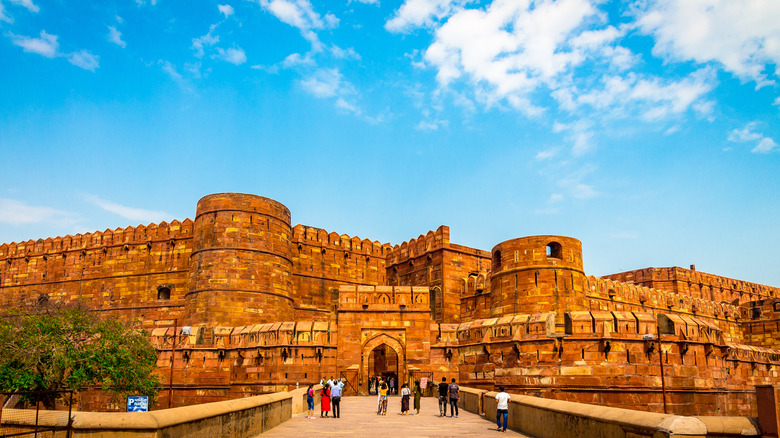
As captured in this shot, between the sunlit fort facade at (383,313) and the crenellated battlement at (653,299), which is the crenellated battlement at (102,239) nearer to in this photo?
the sunlit fort facade at (383,313)

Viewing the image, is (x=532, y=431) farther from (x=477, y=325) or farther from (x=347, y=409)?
(x=477, y=325)

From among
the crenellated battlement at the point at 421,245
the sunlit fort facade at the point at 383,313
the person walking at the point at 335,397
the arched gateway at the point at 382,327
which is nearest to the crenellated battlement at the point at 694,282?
the sunlit fort facade at the point at 383,313

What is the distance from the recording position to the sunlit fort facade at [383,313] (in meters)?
18.8

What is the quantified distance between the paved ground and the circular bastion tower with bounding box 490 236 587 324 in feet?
34.6

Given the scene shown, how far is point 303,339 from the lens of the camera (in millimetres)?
22672

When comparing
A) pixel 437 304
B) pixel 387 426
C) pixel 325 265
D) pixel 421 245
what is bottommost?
pixel 387 426

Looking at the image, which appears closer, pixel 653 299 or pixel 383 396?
pixel 383 396

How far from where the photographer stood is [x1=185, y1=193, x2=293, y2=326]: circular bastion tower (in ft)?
91.2

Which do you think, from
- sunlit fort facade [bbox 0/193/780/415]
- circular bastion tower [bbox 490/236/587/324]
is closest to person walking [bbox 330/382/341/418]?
sunlit fort facade [bbox 0/193/780/415]

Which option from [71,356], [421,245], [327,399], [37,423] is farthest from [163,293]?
[37,423]

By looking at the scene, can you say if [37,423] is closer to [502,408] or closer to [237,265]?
[502,408]

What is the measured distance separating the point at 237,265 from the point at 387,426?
18613 millimetres

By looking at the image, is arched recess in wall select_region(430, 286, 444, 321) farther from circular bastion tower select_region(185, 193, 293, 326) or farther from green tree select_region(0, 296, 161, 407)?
green tree select_region(0, 296, 161, 407)

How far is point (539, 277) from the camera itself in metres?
24.9
